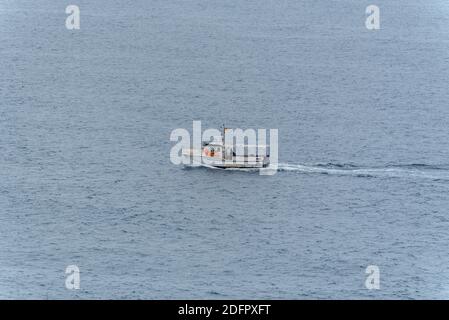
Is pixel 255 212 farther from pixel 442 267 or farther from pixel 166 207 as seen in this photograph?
pixel 442 267

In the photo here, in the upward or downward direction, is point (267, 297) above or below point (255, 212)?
below

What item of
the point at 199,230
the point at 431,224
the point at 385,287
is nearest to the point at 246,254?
the point at 199,230

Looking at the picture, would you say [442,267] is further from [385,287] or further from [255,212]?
[255,212]
